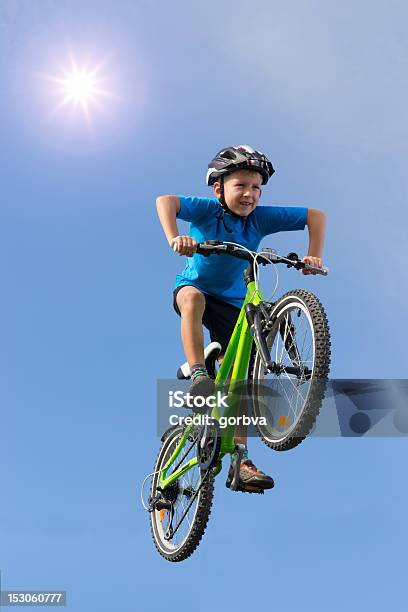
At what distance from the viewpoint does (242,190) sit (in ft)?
25.8

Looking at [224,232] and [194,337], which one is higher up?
[224,232]

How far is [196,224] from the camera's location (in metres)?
8.19

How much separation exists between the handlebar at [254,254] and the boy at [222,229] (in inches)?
21.3

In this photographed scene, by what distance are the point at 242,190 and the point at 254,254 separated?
3.07 feet

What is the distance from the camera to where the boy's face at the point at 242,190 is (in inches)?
308

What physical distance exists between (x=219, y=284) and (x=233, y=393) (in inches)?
52.9

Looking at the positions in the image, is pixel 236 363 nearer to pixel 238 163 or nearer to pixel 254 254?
pixel 254 254

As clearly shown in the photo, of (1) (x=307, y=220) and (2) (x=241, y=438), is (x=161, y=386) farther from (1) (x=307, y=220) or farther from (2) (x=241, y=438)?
(1) (x=307, y=220)

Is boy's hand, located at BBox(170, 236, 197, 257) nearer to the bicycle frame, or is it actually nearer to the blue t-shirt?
the bicycle frame

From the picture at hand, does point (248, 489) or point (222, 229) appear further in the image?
point (222, 229)

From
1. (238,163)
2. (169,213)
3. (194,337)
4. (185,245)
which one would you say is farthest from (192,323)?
(238,163)

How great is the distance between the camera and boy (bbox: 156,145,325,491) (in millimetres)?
7812

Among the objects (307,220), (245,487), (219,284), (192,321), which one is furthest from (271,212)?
(245,487)

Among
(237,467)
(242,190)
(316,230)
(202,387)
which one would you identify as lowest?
(237,467)
